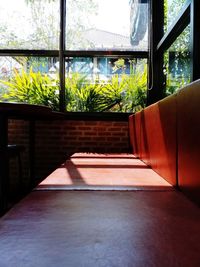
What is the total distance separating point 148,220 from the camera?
107cm

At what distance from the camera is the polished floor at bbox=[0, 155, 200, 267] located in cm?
74

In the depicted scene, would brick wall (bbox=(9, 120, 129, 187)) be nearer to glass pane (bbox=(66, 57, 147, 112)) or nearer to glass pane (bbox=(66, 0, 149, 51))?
glass pane (bbox=(66, 57, 147, 112))

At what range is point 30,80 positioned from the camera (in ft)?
14.8

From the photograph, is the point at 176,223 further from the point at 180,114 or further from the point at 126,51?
the point at 126,51

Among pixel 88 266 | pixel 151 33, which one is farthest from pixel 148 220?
pixel 151 33

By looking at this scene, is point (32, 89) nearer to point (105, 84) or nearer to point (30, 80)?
point (30, 80)

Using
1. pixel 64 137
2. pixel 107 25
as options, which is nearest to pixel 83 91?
pixel 64 137

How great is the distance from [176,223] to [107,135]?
11.6ft

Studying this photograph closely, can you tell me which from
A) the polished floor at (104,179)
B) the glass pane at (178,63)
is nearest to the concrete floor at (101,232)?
the polished floor at (104,179)

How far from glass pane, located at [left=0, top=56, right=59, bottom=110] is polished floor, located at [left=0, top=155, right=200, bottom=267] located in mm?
3134

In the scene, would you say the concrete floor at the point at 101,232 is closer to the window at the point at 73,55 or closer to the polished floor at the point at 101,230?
the polished floor at the point at 101,230

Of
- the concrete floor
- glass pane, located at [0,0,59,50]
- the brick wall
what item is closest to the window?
glass pane, located at [0,0,59,50]

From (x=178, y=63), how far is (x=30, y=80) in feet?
7.09

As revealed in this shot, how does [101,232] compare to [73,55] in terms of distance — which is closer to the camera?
[101,232]
